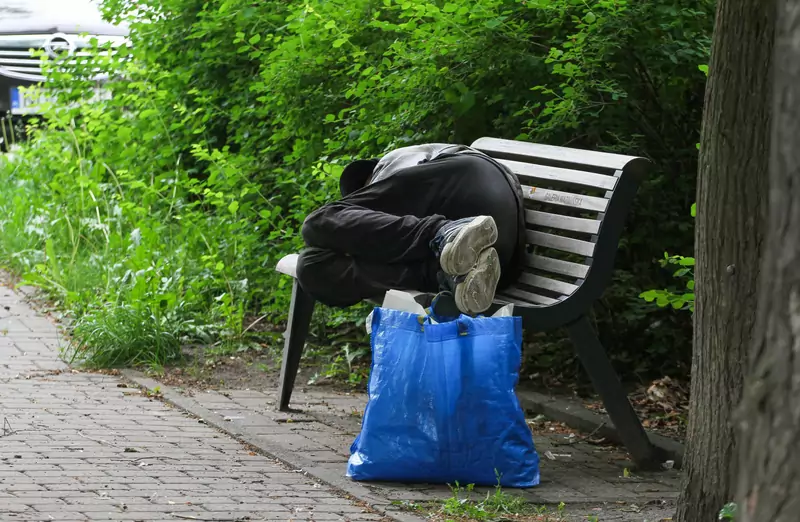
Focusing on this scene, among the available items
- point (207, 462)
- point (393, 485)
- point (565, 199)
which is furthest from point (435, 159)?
point (207, 462)

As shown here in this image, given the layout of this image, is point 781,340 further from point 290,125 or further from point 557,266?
point 290,125

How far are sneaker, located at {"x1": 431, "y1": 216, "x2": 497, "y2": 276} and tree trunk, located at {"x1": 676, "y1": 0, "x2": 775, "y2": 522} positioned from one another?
0.88 m

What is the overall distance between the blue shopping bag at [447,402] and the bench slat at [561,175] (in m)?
0.74

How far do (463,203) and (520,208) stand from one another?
0.26 meters

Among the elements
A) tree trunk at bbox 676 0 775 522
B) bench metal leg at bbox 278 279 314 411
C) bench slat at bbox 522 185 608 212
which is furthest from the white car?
tree trunk at bbox 676 0 775 522

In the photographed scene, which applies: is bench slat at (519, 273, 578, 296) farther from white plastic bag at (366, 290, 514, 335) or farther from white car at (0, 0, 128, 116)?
white car at (0, 0, 128, 116)

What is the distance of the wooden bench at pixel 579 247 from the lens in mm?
4676

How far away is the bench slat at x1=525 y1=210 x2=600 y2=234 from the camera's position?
479 cm

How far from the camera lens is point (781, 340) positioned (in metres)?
1.91

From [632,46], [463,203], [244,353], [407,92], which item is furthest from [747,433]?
[244,353]

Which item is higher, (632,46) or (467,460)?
(632,46)

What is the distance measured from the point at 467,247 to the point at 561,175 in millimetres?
838

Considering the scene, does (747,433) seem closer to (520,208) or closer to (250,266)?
(520,208)

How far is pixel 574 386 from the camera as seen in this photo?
614 centimetres
